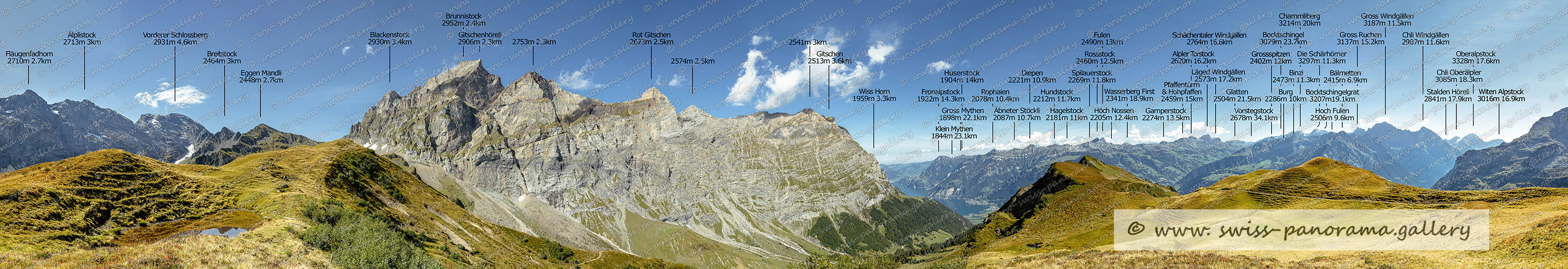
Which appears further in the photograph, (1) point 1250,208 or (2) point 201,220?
(1) point 1250,208

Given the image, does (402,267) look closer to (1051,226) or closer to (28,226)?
(28,226)

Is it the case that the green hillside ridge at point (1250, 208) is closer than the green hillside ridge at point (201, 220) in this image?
Yes

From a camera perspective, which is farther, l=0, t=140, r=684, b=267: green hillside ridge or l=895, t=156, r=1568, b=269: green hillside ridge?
l=0, t=140, r=684, b=267: green hillside ridge

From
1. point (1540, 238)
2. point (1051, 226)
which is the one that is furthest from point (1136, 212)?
point (1540, 238)

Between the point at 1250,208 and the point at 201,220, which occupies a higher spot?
the point at 201,220
